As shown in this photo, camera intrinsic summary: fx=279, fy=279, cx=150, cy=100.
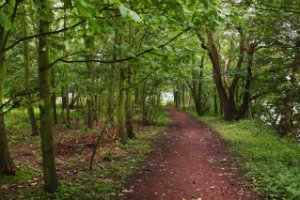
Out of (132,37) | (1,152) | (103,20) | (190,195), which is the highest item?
(132,37)

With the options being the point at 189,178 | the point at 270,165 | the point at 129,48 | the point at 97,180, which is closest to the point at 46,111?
the point at 129,48

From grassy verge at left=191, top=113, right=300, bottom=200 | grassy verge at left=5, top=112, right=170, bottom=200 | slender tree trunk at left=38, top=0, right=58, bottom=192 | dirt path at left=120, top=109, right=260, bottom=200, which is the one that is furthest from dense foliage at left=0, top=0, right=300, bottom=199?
grassy verge at left=191, top=113, right=300, bottom=200

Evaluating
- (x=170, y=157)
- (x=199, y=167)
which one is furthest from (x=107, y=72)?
(x=199, y=167)

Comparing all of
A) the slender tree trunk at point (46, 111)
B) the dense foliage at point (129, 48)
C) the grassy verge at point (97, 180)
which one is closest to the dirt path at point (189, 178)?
the grassy verge at point (97, 180)

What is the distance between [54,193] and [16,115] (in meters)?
16.1

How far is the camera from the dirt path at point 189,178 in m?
5.79

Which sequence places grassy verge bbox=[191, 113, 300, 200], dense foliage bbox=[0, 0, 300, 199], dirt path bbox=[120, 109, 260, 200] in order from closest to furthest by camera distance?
dense foliage bbox=[0, 0, 300, 199], grassy verge bbox=[191, 113, 300, 200], dirt path bbox=[120, 109, 260, 200]

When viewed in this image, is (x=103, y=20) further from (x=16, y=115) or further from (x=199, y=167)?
(x=16, y=115)

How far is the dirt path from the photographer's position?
5793 mm

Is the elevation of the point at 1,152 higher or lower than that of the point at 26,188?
higher

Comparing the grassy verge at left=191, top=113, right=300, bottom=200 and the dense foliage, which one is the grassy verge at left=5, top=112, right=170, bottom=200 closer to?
→ the dense foliage

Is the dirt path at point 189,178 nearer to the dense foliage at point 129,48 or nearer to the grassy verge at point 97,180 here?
the grassy verge at point 97,180

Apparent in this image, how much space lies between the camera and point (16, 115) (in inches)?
768

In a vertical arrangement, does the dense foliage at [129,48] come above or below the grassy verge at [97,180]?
above
